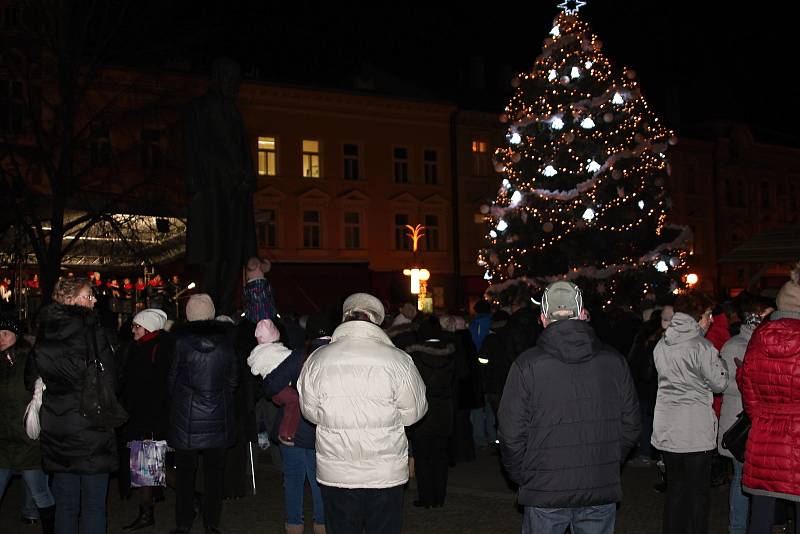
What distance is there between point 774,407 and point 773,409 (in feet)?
0.05

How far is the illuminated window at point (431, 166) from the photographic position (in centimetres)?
4456

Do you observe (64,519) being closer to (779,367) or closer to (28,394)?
(28,394)

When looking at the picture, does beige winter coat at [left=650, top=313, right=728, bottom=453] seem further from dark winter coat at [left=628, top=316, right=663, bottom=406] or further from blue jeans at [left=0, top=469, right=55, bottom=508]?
blue jeans at [left=0, top=469, right=55, bottom=508]

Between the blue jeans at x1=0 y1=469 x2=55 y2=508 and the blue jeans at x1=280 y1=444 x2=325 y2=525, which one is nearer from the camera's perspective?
the blue jeans at x1=280 y1=444 x2=325 y2=525

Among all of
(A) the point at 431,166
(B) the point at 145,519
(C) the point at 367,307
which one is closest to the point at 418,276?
(A) the point at 431,166

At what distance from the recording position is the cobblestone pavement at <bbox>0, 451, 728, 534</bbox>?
844cm

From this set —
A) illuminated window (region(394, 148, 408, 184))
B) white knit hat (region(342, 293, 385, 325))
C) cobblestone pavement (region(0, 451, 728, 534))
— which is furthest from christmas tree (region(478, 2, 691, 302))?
illuminated window (region(394, 148, 408, 184))

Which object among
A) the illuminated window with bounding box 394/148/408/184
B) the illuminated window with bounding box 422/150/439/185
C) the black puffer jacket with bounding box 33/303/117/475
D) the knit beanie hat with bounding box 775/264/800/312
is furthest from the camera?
the illuminated window with bounding box 422/150/439/185

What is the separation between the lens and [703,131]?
182 feet

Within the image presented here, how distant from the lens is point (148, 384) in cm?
881

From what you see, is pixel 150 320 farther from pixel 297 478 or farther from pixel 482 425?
pixel 482 425

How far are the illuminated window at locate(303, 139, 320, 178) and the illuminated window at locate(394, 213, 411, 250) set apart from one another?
4.58 metres

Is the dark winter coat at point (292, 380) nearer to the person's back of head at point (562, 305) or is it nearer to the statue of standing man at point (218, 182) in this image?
the person's back of head at point (562, 305)

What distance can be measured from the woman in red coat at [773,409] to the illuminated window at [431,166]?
38.9 metres
